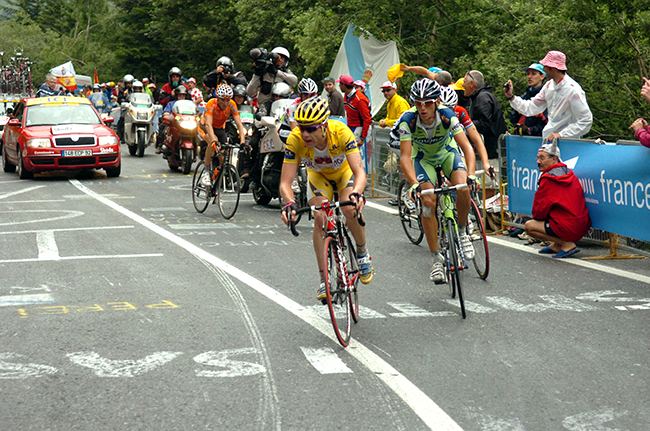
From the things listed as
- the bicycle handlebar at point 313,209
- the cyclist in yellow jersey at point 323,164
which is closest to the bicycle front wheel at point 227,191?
the cyclist in yellow jersey at point 323,164

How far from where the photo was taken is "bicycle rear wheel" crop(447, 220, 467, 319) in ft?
22.0

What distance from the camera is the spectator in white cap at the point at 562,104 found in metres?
10.0

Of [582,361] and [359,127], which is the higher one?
[359,127]

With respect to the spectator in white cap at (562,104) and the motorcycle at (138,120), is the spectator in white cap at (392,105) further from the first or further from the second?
the motorcycle at (138,120)

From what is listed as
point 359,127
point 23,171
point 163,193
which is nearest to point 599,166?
point 359,127

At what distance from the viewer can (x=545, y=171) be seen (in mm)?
9688

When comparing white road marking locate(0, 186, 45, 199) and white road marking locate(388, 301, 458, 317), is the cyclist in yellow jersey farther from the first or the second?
white road marking locate(0, 186, 45, 199)

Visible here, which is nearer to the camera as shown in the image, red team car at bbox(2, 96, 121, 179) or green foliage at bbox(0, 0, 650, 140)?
green foliage at bbox(0, 0, 650, 140)

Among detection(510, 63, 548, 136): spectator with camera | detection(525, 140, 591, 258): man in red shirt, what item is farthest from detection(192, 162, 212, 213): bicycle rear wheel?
detection(525, 140, 591, 258): man in red shirt

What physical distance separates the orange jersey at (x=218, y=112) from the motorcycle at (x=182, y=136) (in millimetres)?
6483

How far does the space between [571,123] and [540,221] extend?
1368 millimetres

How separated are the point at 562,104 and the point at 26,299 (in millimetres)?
6387

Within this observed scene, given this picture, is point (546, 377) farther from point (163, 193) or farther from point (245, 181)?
point (163, 193)

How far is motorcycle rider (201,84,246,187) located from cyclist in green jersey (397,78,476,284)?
5.02m
